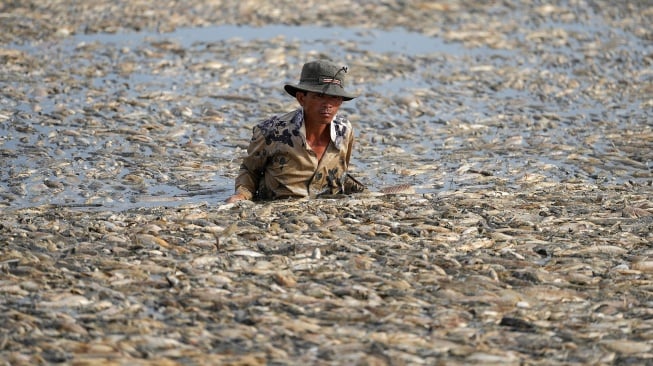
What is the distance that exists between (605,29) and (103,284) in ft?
41.3

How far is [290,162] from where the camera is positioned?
8.48 m

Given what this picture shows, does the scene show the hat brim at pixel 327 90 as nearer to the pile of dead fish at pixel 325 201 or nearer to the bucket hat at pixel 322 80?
the bucket hat at pixel 322 80

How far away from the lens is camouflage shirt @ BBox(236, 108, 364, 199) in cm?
841

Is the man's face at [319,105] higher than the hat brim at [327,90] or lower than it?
lower

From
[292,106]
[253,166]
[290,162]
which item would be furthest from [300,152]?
[292,106]

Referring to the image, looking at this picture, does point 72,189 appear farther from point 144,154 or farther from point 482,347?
point 482,347

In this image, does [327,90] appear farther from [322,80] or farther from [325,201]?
[325,201]

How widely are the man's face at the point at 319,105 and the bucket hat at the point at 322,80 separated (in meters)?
0.08

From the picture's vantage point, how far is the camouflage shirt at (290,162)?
8.41 m

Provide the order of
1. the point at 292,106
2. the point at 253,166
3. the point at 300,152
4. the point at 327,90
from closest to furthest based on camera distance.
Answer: the point at 327,90, the point at 300,152, the point at 253,166, the point at 292,106

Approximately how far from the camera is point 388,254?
7230 millimetres

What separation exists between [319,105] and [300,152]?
405 millimetres

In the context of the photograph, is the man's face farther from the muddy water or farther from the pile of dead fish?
the muddy water

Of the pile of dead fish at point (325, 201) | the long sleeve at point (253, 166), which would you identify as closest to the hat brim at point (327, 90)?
the long sleeve at point (253, 166)
